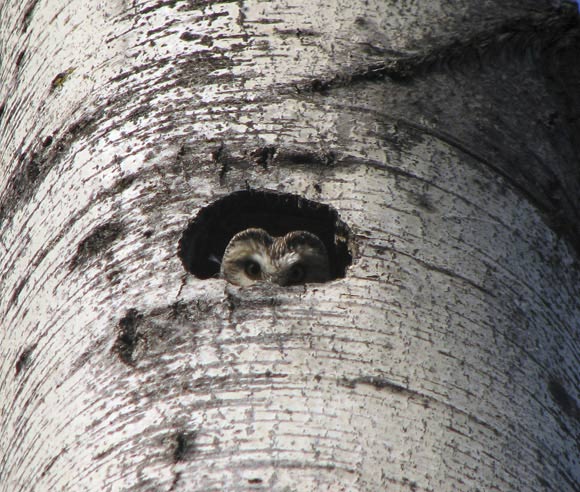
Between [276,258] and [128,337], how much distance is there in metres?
0.53

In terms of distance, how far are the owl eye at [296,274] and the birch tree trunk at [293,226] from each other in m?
0.09

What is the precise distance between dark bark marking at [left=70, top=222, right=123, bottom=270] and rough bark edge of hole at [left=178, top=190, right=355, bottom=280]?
12 centimetres

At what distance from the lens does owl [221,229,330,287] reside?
5.90 ft

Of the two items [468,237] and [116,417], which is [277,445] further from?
[468,237]

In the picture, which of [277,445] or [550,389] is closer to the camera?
[277,445]

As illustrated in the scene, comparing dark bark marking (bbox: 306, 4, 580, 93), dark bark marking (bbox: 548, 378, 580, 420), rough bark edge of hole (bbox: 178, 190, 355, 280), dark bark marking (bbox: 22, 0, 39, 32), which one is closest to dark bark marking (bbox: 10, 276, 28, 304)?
rough bark edge of hole (bbox: 178, 190, 355, 280)

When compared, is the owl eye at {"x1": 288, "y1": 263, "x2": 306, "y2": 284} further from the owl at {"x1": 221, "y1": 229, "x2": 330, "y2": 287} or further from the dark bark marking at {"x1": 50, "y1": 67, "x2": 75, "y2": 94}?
the dark bark marking at {"x1": 50, "y1": 67, "x2": 75, "y2": 94}

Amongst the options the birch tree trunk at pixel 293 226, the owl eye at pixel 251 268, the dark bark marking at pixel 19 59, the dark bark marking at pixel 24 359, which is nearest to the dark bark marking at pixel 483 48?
the birch tree trunk at pixel 293 226

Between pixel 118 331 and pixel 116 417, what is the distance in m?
0.14

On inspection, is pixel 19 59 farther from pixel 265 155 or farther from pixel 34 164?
pixel 265 155

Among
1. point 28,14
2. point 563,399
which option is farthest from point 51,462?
point 28,14

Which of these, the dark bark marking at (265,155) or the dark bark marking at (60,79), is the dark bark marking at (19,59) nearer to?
the dark bark marking at (60,79)

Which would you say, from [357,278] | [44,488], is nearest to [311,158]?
[357,278]

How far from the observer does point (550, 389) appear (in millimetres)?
1586
